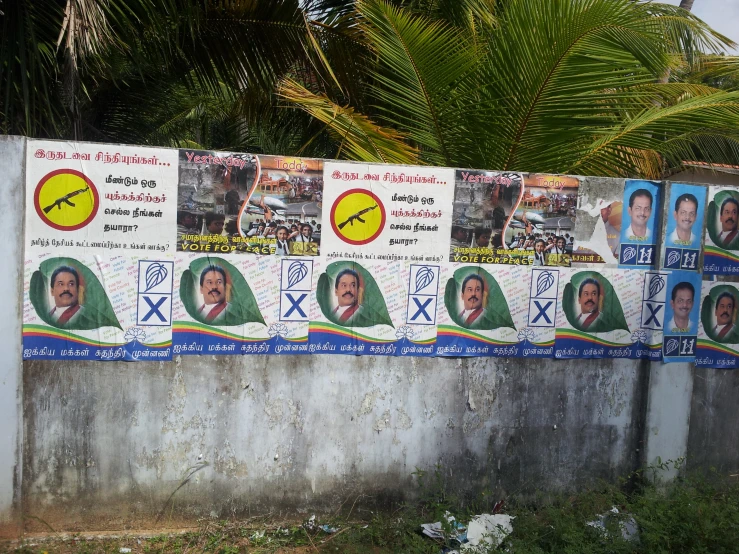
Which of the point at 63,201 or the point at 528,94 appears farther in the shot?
the point at 528,94

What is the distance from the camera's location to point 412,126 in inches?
206

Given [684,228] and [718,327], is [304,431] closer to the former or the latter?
[684,228]

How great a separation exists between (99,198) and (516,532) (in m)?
2.64

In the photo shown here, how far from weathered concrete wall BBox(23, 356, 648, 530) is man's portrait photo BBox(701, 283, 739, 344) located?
524 millimetres

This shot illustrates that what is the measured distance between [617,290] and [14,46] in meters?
3.99

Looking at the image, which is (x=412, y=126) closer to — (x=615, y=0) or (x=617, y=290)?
(x=615, y=0)

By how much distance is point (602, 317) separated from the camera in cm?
404

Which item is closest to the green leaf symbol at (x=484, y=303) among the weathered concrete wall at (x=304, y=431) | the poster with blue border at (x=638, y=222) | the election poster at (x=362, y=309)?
the election poster at (x=362, y=309)

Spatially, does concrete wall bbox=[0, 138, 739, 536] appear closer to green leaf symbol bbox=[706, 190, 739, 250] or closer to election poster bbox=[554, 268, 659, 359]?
election poster bbox=[554, 268, 659, 359]

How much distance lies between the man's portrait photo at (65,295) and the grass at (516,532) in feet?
3.50

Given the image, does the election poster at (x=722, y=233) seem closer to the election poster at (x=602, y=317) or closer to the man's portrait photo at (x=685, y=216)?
the man's portrait photo at (x=685, y=216)

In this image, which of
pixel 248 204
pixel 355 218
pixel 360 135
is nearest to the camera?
pixel 248 204

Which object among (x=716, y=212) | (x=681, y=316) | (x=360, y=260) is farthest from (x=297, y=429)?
(x=716, y=212)

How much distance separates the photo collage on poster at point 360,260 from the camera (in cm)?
340
